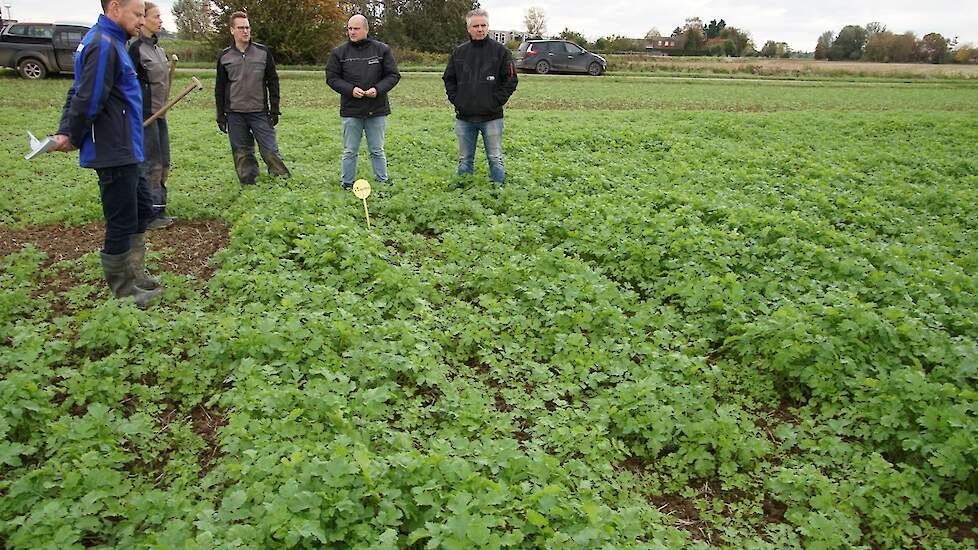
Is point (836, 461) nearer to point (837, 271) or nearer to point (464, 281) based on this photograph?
point (837, 271)

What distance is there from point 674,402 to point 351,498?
7.19 feet

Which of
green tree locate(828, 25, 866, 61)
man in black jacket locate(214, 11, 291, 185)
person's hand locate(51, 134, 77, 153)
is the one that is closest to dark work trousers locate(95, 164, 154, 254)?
person's hand locate(51, 134, 77, 153)

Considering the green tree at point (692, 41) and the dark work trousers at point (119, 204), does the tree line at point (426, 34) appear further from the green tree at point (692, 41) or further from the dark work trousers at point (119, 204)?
the dark work trousers at point (119, 204)

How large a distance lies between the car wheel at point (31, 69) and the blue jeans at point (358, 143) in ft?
53.1

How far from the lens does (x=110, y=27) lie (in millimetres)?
4641

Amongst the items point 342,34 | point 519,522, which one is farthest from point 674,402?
point 342,34

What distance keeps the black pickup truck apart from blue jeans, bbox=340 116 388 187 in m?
15.5

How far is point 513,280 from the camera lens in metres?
5.59

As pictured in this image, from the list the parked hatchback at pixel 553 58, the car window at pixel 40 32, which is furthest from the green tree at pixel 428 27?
the car window at pixel 40 32

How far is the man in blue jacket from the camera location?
456 cm

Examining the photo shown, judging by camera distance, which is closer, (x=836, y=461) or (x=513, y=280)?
(x=836, y=461)

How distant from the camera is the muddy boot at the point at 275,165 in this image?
8023mm

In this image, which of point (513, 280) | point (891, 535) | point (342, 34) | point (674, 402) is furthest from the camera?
point (342, 34)

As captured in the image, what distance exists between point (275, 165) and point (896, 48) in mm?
65976
